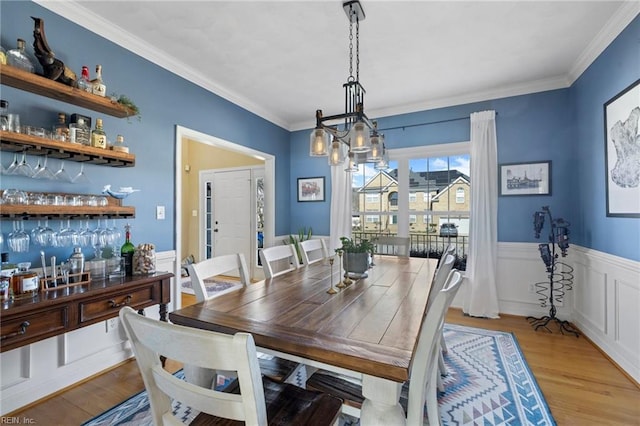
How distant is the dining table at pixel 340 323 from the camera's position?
883 mm

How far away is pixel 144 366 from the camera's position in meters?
0.83

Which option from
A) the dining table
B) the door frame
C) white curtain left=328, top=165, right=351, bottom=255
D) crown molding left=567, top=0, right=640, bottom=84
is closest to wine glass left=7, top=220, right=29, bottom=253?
the door frame

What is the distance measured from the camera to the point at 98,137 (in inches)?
78.4

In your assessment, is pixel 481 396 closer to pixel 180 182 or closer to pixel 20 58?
pixel 180 182

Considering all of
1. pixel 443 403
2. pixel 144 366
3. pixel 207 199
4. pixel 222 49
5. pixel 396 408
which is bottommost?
pixel 443 403

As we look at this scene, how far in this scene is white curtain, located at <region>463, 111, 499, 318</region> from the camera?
3.27 m

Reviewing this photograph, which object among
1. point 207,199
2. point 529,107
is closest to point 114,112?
point 207,199

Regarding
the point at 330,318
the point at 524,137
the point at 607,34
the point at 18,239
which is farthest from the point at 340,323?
the point at 524,137

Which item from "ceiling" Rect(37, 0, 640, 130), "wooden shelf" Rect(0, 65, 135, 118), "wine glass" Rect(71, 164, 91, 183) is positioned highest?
"ceiling" Rect(37, 0, 640, 130)

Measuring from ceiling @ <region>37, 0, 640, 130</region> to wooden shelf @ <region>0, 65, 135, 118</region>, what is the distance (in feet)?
1.96

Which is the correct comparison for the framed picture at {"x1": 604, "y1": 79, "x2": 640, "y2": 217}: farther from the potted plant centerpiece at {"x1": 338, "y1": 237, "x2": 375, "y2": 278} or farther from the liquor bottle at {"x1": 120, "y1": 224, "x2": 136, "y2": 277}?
the liquor bottle at {"x1": 120, "y1": 224, "x2": 136, "y2": 277}

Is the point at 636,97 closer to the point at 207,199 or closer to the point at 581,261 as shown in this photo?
the point at 581,261

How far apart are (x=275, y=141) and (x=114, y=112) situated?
236 centimetres

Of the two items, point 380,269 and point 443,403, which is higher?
point 380,269
